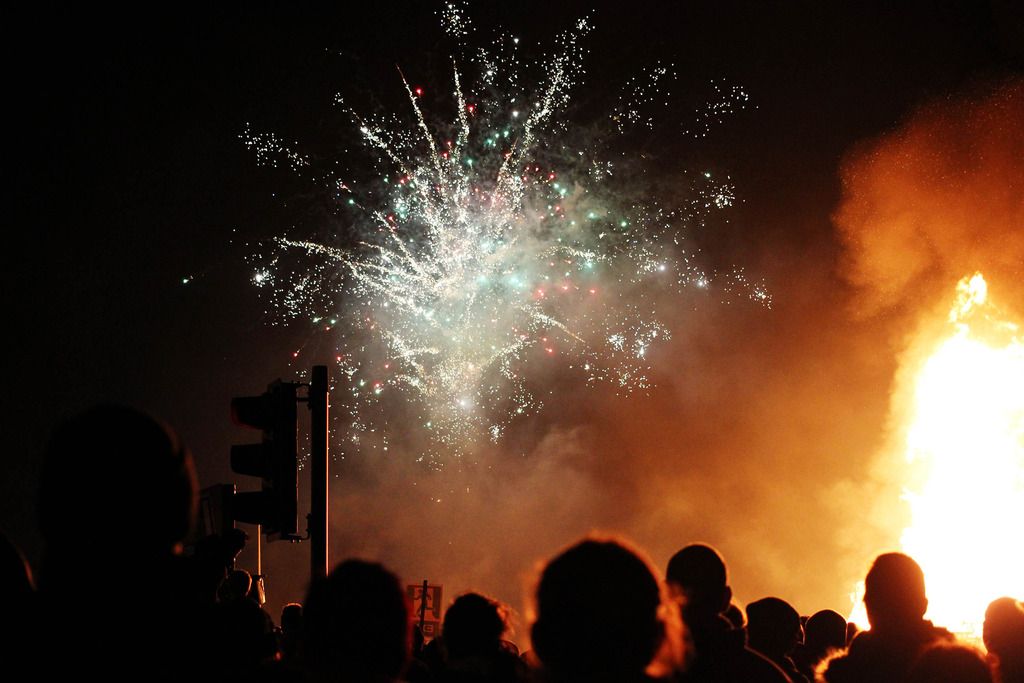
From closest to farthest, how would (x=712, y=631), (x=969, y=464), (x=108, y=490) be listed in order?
1. (x=108, y=490)
2. (x=712, y=631)
3. (x=969, y=464)

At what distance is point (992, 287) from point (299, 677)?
21.3 meters

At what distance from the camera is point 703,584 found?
11.7ft

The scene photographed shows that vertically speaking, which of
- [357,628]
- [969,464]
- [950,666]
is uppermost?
[969,464]

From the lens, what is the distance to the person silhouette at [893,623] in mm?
3623

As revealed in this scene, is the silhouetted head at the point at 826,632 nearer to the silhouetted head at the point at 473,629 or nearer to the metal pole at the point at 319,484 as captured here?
the silhouetted head at the point at 473,629

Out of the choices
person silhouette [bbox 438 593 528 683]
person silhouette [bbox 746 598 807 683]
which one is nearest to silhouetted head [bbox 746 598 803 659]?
person silhouette [bbox 746 598 807 683]

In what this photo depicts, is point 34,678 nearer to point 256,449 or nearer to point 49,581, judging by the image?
point 49,581

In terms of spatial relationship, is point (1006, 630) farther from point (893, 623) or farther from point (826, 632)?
point (826, 632)

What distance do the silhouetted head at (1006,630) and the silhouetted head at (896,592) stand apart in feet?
1.53

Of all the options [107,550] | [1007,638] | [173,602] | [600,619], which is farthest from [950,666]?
[107,550]

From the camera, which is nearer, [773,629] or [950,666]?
[950,666]

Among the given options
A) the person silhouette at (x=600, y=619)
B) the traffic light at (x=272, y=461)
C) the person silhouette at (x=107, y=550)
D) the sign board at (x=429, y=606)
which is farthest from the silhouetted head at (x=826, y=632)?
the sign board at (x=429, y=606)

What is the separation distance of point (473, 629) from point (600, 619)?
241 centimetres

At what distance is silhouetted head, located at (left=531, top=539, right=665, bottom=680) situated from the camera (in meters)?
1.92
